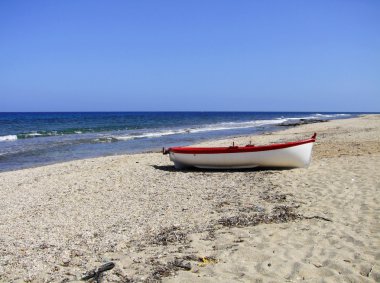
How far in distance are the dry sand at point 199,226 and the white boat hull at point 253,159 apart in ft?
1.20

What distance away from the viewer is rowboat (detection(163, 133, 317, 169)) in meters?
11.7

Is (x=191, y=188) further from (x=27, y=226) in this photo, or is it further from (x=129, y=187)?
(x=27, y=226)

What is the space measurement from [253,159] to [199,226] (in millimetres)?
5900

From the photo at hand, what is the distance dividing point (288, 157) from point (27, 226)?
7.78m

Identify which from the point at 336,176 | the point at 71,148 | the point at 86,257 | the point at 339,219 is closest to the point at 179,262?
the point at 86,257

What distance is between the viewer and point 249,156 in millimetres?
12078

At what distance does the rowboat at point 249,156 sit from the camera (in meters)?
11.7

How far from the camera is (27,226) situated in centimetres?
697

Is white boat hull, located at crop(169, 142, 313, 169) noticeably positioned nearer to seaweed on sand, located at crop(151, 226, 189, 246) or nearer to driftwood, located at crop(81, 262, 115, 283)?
seaweed on sand, located at crop(151, 226, 189, 246)

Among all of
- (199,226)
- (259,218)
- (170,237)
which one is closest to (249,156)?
(259,218)

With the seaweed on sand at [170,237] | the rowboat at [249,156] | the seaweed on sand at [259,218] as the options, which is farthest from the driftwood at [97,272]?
the rowboat at [249,156]

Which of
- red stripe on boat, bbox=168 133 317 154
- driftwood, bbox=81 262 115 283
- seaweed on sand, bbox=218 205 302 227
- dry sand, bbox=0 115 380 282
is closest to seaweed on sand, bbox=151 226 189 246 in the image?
dry sand, bbox=0 115 380 282

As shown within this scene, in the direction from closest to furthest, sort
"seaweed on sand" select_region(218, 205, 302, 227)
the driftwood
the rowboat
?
the driftwood
"seaweed on sand" select_region(218, 205, 302, 227)
the rowboat

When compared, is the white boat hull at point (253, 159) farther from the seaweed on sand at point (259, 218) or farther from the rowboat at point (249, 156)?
the seaweed on sand at point (259, 218)
